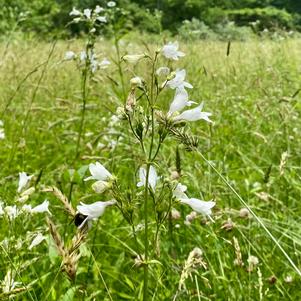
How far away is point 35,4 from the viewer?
17.5m

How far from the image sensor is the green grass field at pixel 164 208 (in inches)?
54.2

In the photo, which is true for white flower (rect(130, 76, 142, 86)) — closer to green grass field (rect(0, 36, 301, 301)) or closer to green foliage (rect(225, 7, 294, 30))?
green grass field (rect(0, 36, 301, 301))

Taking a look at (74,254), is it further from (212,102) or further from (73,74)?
(73,74)

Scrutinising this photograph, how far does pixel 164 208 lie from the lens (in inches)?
38.9

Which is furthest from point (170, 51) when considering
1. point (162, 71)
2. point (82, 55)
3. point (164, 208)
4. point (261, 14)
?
point (261, 14)

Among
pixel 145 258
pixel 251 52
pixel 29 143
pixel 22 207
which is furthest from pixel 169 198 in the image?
pixel 251 52

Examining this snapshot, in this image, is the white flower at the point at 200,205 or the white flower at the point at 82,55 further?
the white flower at the point at 82,55

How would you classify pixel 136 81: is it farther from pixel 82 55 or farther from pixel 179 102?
pixel 82 55

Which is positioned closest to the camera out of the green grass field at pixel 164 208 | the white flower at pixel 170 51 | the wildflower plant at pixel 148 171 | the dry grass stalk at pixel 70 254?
the dry grass stalk at pixel 70 254

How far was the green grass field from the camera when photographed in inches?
54.2

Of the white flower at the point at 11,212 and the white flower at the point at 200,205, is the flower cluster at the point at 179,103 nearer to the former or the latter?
the white flower at the point at 200,205

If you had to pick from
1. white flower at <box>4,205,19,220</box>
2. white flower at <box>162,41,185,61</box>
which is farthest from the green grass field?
white flower at <box>162,41,185,61</box>

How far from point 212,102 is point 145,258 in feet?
9.96

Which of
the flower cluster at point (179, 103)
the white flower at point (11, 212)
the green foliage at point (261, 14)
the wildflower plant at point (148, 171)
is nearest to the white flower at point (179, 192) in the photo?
the wildflower plant at point (148, 171)
